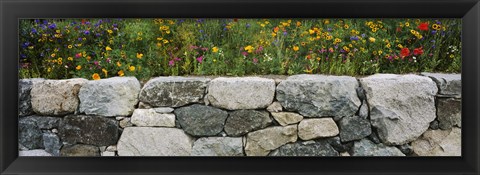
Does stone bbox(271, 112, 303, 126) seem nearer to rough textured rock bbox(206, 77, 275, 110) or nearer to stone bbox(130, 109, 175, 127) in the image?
rough textured rock bbox(206, 77, 275, 110)

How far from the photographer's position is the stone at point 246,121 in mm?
3109

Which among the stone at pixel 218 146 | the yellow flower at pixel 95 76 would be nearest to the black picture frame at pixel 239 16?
the stone at pixel 218 146

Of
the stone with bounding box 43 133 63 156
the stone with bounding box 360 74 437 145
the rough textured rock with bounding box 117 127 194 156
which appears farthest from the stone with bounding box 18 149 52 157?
the stone with bounding box 360 74 437 145

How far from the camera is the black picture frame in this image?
2.74 m

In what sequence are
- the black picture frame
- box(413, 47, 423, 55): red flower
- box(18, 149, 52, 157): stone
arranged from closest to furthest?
the black picture frame → box(18, 149, 52, 157): stone → box(413, 47, 423, 55): red flower

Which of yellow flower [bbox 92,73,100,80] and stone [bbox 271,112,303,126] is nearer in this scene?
stone [bbox 271,112,303,126]

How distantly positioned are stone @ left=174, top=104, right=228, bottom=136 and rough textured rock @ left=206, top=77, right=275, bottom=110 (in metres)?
0.08

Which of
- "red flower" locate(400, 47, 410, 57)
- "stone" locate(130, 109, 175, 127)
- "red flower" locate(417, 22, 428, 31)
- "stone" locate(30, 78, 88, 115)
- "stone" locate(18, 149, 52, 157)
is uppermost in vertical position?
"red flower" locate(417, 22, 428, 31)

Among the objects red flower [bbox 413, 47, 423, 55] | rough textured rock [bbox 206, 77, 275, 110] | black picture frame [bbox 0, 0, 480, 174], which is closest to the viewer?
black picture frame [bbox 0, 0, 480, 174]

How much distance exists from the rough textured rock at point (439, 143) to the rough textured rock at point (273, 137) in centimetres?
86

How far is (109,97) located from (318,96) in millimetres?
1433

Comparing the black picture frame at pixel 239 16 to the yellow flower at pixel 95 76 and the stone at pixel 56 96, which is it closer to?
the stone at pixel 56 96

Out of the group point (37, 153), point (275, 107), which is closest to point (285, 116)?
point (275, 107)
